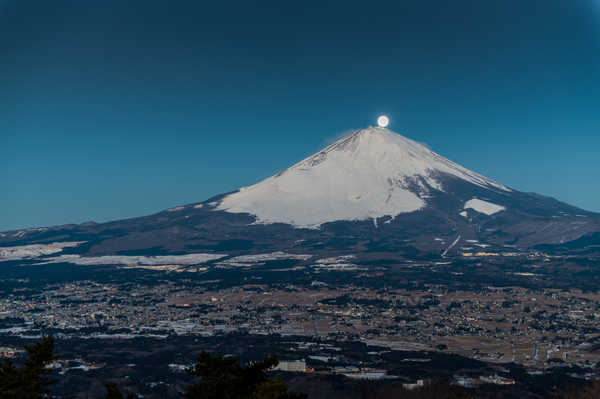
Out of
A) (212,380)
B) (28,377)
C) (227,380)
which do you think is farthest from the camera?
(28,377)

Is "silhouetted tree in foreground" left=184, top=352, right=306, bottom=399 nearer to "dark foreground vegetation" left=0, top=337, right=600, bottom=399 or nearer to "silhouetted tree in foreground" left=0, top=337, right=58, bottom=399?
"dark foreground vegetation" left=0, top=337, right=600, bottom=399

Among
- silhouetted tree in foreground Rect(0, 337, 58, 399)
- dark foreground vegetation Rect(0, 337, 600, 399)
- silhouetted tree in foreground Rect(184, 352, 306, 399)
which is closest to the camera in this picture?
dark foreground vegetation Rect(0, 337, 600, 399)

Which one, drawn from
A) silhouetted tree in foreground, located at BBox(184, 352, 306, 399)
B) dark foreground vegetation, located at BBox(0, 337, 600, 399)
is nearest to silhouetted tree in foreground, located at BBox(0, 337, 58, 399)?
dark foreground vegetation, located at BBox(0, 337, 600, 399)

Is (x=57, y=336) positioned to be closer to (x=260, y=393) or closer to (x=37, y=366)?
(x=37, y=366)

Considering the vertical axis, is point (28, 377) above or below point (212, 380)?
above

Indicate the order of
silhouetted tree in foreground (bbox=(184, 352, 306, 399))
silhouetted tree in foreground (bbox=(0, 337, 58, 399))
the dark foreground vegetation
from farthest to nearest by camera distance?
1. silhouetted tree in foreground (bbox=(0, 337, 58, 399))
2. silhouetted tree in foreground (bbox=(184, 352, 306, 399))
3. the dark foreground vegetation

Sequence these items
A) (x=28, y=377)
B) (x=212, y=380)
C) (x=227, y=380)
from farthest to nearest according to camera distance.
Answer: (x=28, y=377) → (x=227, y=380) → (x=212, y=380)

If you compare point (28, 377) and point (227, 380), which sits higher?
point (28, 377)

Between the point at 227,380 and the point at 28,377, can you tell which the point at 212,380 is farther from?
the point at 28,377

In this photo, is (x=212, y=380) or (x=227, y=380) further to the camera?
(x=227, y=380)

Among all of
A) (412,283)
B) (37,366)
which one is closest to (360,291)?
(412,283)

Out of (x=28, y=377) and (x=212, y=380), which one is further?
(x=28, y=377)

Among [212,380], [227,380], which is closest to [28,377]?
[212,380]
